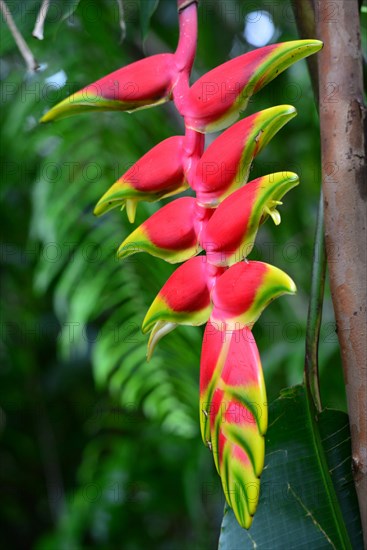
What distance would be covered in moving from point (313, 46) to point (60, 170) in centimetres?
91

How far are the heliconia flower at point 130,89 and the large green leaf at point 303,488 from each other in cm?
18

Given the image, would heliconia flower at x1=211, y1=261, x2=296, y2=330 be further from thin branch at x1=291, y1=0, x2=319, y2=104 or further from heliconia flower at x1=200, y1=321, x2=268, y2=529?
thin branch at x1=291, y1=0, x2=319, y2=104

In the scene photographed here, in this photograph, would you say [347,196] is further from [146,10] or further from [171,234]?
[146,10]

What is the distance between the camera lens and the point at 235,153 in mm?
292

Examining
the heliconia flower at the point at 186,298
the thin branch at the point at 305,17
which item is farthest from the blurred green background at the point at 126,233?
the heliconia flower at the point at 186,298

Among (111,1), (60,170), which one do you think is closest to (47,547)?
(60,170)

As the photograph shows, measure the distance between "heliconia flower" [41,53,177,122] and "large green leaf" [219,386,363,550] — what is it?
0.58 feet

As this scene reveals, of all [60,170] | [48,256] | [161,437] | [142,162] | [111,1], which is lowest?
[161,437]

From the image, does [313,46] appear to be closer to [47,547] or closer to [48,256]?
[48,256]

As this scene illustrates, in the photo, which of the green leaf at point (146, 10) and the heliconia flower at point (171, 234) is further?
the green leaf at point (146, 10)

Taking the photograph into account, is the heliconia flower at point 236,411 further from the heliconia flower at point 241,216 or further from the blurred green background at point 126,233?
the blurred green background at point 126,233

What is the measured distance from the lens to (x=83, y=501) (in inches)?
59.9

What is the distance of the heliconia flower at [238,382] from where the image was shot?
26 centimetres

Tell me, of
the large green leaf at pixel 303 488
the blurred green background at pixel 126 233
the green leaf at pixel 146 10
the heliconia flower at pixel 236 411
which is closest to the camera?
the heliconia flower at pixel 236 411
